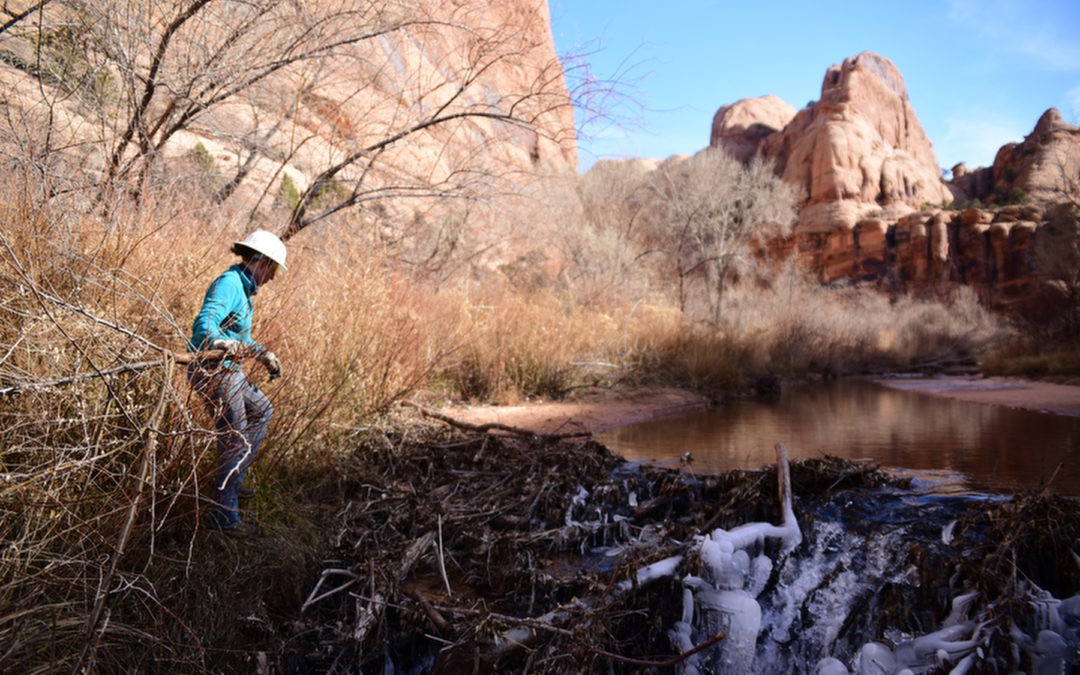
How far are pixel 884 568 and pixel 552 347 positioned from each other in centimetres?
795

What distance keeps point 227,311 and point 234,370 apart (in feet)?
1.51

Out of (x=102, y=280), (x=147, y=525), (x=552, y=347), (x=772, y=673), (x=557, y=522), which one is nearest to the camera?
(x=147, y=525)

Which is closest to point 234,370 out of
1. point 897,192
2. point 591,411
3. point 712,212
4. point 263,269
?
point 263,269

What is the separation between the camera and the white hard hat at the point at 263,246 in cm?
349

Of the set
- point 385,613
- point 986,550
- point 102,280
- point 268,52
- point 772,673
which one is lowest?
point 772,673

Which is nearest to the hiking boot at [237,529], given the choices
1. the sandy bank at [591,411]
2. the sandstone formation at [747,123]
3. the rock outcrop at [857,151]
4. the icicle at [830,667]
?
the icicle at [830,667]

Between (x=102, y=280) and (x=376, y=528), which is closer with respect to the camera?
(x=102, y=280)

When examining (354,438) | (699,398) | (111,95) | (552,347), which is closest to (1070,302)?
(699,398)

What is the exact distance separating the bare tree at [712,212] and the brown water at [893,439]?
20493mm

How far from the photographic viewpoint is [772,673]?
109 inches

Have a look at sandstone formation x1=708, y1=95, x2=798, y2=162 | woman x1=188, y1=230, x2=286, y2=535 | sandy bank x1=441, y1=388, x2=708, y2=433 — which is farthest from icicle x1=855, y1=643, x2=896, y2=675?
sandstone formation x1=708, y1=95, x2=798, y2=162

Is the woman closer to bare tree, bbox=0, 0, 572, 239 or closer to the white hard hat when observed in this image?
the white hard hat

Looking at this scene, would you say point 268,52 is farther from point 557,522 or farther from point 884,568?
point 884,568

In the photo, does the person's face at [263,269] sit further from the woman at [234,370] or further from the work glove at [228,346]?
the work glove at [228,346]
